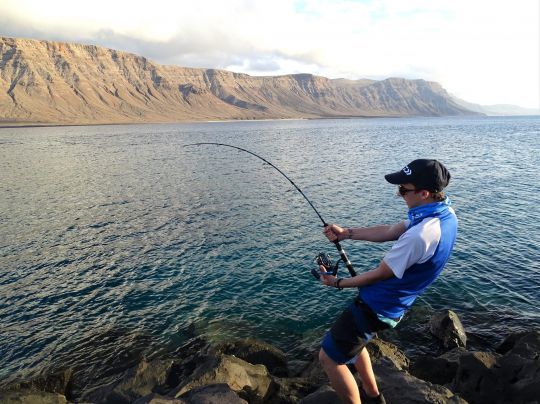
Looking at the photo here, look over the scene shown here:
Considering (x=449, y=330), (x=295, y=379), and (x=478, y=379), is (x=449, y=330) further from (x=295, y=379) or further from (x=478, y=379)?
(x=295, y=379)

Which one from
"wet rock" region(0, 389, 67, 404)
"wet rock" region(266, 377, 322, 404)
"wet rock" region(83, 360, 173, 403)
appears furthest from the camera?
"wet rock" region(83, 360, 173, 403)

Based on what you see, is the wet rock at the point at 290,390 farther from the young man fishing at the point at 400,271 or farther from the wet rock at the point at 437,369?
the young man fishing at the point at 400,271

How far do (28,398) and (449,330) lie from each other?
37.6ft

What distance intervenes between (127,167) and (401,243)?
5040cm

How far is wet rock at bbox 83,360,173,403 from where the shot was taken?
30.2 feet

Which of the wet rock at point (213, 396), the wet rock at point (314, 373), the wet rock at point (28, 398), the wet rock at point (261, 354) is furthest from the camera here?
the wet rock at point (261, 354)

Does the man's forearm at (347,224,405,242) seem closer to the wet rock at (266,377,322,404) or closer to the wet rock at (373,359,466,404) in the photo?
the wet rock at (373,359,466,404)

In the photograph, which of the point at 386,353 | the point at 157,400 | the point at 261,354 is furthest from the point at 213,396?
the point at 386,353

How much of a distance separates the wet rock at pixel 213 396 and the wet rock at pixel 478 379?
15.8 feet

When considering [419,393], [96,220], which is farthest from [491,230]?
[96,220]

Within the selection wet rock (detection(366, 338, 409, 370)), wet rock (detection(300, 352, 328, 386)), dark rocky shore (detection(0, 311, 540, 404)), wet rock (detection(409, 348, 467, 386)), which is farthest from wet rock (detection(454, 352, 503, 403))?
wet rock (detection(300, 352, 328, 386))

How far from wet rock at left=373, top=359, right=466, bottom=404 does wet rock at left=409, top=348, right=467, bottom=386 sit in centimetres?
244

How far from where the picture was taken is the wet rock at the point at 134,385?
922 centimetres

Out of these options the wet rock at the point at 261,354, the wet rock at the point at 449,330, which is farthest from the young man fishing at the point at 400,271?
the wet rock at the point at 449,330
